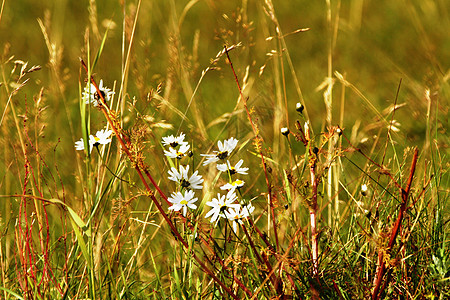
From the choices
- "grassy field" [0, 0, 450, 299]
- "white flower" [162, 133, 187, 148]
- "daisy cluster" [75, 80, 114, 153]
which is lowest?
"grassy field" [0, 0, 450, 299]

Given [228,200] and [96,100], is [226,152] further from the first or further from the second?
[96,100]

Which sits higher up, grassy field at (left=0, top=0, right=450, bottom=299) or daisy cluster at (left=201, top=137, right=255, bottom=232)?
daisy cluster at (left=201, top=137, right=255, bottom=232)

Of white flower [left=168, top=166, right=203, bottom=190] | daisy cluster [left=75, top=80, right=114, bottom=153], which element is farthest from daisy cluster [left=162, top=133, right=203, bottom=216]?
daisy cluster [left=75, top=80, right=114, bottom=153]

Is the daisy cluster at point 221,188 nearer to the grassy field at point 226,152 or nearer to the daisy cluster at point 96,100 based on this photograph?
the grassy field at point 226,152

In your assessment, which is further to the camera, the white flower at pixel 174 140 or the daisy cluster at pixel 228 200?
the white flower at pixel 174 140

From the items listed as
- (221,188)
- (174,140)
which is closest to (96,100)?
(174,140)

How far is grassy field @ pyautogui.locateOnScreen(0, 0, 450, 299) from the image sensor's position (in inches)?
45.9

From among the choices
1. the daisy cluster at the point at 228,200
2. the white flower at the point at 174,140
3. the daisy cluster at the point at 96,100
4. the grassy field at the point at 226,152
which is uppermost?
the daisy cluster at the point at 96,100

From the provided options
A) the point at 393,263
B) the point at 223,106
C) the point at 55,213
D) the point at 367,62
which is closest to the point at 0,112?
the point at 55,213

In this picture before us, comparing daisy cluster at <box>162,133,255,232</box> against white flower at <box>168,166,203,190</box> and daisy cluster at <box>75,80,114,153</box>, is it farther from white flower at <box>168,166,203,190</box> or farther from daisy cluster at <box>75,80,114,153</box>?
daisy cluster at <box>75,80,114,153</box>

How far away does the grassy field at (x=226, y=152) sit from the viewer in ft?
3.83

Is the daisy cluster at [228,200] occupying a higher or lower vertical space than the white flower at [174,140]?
lower

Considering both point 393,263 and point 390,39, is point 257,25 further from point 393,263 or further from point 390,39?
point 393,263

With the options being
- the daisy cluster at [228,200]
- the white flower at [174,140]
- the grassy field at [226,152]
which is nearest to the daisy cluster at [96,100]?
the grassy field at [226,152]
